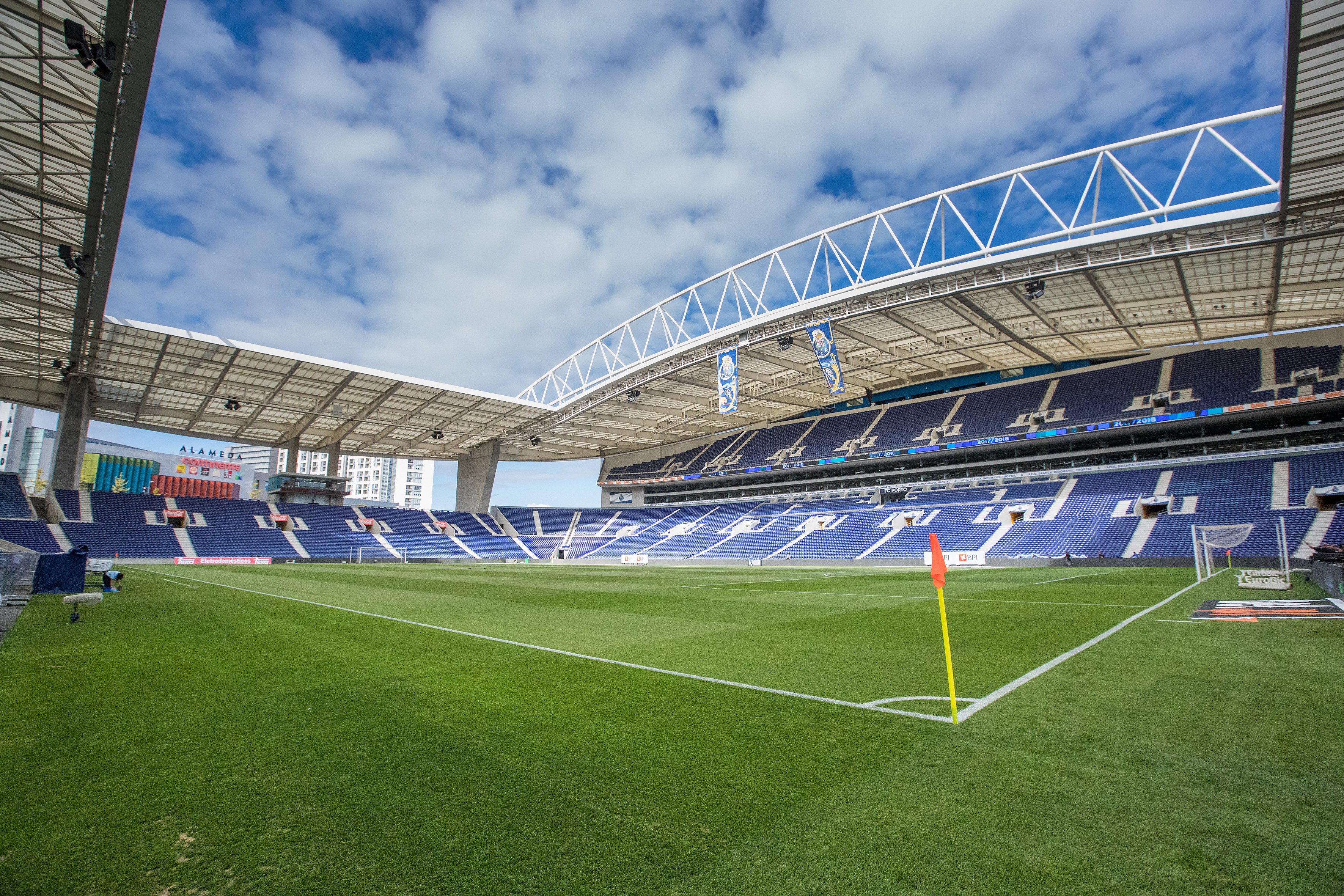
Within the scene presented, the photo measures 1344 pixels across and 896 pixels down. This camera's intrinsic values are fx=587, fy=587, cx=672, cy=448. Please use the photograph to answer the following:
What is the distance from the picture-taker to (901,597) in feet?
57.0

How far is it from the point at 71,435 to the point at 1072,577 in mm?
57063

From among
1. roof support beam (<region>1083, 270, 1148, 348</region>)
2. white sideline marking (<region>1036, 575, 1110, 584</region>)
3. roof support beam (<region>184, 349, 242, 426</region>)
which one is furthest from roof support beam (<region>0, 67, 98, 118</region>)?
roof support beam (<region>1083, 270, 1148, 348</region>)

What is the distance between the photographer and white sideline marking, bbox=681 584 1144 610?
45.0 feet

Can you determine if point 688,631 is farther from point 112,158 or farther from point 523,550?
point 523,550

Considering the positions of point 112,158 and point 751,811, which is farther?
point 112,158

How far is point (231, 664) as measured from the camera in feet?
25.0

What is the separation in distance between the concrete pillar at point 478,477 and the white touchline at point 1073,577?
159 ft

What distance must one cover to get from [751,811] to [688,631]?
297 inches

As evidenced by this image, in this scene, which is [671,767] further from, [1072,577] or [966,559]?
[966,559]

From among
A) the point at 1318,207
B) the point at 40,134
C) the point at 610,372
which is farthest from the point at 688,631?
the point at 610,372

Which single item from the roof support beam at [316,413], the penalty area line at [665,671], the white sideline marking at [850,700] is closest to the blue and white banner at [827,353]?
the white sideline marking at [850,700]

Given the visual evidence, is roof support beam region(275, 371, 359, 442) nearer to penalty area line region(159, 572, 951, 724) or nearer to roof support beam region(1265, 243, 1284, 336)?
penalty area line region(159, 572, 951, 724)

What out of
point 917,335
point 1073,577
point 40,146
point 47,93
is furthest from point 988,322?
point 40,146

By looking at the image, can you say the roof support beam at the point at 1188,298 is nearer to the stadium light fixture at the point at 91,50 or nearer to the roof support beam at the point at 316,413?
the stadium light fixture at the point at 91,50
